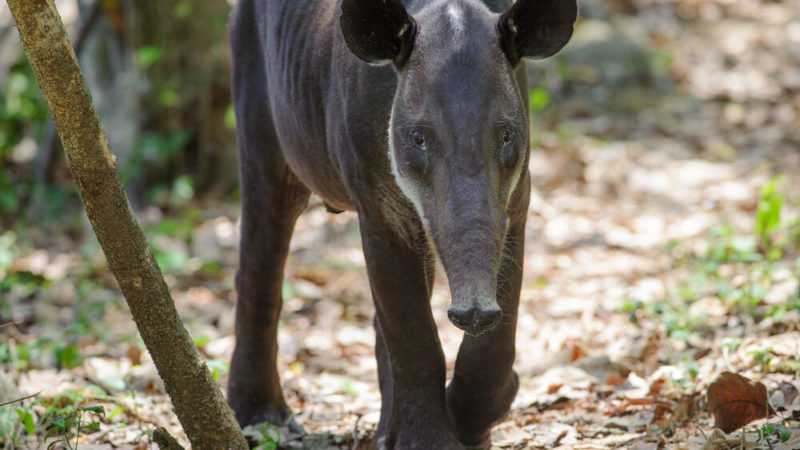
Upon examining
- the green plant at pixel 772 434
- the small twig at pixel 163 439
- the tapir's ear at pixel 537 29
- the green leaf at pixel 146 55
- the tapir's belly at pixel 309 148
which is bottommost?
the green plant at pixel 772 434

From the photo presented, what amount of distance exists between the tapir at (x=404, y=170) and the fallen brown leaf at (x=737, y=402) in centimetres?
85

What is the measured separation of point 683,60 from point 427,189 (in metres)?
13.1

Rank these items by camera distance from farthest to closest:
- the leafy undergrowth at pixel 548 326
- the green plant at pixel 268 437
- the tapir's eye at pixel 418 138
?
1. the leafy undergrowth at pixel 548 326
2. the green plant at pixel 268 437
3. the tapir's eye at pixel 418 138

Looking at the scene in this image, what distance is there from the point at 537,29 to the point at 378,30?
561 millimetres

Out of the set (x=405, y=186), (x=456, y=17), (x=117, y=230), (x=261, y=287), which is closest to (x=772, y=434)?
(x=405, y=186)

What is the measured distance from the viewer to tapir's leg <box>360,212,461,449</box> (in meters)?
3.95

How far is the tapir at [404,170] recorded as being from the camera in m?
3.21

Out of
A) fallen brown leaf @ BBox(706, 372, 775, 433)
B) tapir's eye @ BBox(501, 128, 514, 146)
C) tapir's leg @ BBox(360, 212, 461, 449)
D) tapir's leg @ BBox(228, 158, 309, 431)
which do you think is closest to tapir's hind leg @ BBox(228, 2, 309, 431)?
tapir's leg @ BBox(228, 158, 309, 431)

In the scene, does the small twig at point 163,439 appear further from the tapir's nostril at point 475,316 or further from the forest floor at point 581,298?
the tapir's nostril at point 475,316

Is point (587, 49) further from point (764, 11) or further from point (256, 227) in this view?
point (256, 227)

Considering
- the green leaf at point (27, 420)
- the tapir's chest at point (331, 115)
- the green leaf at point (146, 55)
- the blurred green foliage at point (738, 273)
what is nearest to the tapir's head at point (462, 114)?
the tapir's chest at point (331, 115)

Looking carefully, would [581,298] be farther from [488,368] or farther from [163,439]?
[163,439]

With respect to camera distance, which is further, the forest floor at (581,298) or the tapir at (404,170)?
the forest floor at (581,298)

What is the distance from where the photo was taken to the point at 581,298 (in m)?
7.37
